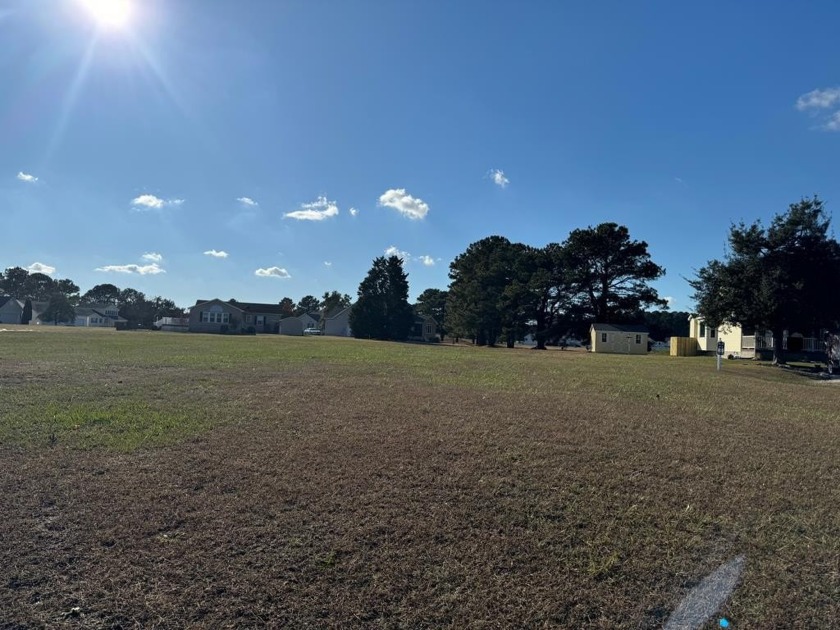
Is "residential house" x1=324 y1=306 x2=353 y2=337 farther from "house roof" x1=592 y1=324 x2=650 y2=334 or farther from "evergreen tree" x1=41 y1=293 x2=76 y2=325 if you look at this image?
"evergreen tree" x1=41 y1=293 x2=76 y2=325

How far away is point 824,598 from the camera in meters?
3.28

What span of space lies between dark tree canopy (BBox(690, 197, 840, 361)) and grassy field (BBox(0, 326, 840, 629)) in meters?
20.1

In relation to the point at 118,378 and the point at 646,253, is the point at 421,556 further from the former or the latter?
the point at 646,253

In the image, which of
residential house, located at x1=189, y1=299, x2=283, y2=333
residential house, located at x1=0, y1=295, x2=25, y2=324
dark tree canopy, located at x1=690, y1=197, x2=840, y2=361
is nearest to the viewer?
dark tree canopy, located at x1=690, y1=197, x2=840, y2=361

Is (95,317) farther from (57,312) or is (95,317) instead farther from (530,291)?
(530,291)

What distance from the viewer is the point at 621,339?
44562 millimetres

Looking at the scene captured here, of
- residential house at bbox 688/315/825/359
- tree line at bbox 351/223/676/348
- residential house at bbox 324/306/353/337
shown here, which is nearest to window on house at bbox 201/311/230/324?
residential house at bbox 324/306/353/337

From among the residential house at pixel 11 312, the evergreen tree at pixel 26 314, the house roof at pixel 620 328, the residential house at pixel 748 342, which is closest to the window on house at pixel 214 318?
the evergreen tree at pixel 26 314

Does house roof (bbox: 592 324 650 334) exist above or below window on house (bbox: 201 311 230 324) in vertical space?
below

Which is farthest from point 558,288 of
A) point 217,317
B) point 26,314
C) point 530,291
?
point 26,314

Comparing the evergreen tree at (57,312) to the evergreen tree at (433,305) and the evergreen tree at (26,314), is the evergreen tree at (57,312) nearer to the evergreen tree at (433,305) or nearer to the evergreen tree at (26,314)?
the evergreen tree at (26,314)

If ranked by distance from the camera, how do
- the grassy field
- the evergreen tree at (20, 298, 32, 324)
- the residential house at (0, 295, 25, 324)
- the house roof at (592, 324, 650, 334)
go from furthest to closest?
1. the residential house at (0, 295, 25, 324)
2. the evergreen tree at (20, 298, 32, 324)
3. the house roof at (592, 324, 650, 334)
4. the grassy field

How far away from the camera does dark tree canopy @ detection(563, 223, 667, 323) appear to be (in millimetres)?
47219

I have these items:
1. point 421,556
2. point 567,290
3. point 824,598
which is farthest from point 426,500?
point 567,290
